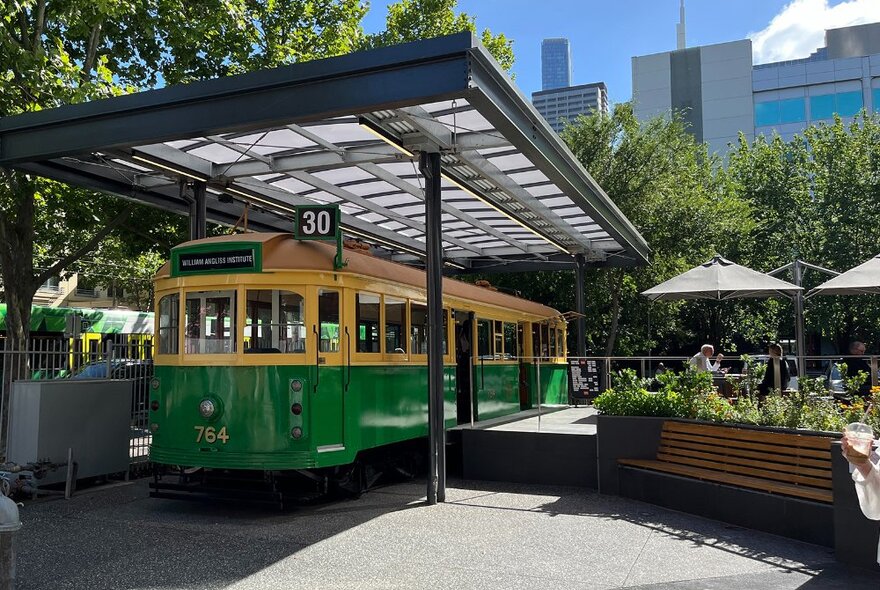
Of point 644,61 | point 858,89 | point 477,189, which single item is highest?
point 644,61

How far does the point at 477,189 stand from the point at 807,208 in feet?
66.5

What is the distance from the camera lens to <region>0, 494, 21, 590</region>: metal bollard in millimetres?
4277

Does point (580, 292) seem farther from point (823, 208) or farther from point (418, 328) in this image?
point (823, 208)

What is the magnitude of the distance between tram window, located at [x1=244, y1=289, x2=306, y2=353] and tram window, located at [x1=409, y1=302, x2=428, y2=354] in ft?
7.47

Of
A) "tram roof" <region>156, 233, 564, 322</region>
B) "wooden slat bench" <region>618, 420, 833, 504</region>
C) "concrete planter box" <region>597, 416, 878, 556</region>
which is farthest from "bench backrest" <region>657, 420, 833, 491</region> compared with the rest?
"tram roof" <region>156, 233, 564, 322</region>

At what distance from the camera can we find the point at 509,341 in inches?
554

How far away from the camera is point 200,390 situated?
330 inches

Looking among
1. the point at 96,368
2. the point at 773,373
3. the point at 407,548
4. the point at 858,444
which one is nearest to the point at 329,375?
the point at 407,548

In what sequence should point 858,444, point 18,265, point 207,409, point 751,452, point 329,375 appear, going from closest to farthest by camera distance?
1. point 858,444
2. point 751,452
3. point 207,409
4. point 329,375
5. point 18,265

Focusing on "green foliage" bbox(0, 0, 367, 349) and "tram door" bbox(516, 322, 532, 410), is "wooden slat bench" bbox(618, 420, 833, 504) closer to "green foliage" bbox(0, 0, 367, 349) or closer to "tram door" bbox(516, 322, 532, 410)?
"tram door" bbox(516, 322, 532, 410)

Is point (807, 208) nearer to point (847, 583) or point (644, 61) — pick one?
point (847, 583)

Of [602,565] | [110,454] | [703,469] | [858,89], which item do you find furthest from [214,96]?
[858,89]

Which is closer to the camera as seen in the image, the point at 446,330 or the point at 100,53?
the point at 446,330

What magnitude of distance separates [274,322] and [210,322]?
0.76 metres
